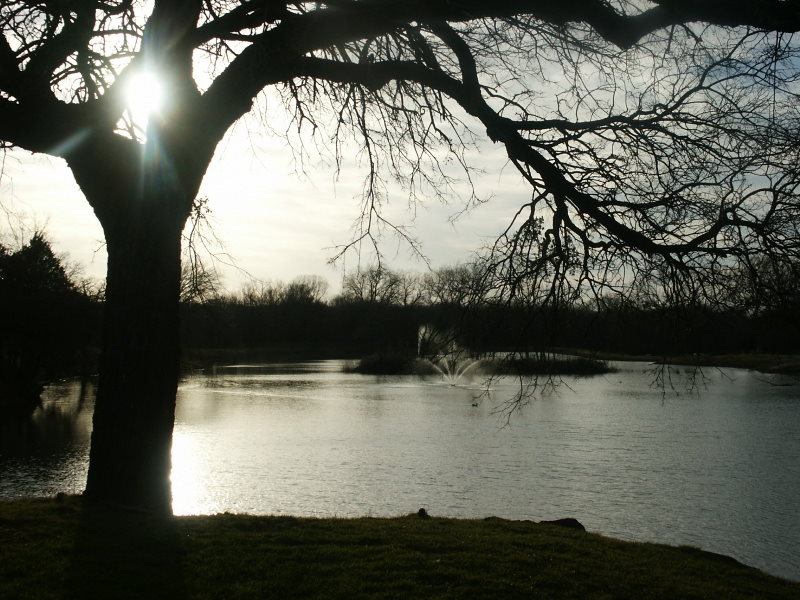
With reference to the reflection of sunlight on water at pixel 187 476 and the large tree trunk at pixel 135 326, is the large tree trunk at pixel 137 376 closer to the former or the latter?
the large tree trunk at pixel 135 326

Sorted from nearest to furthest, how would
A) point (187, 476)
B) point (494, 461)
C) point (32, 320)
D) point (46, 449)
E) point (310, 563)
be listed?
point (310, 563), point (187, 476), point (494, 461), point (46, 449), point (32, 320)

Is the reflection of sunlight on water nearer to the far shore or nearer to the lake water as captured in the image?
the lake water

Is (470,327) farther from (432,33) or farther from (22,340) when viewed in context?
(22,340)

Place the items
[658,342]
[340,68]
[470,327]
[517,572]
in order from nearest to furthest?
[517,572], [340,68], [470,327], [658,342]

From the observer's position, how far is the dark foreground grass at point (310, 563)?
4297mm

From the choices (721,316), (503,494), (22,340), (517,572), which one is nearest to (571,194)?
(721,316)

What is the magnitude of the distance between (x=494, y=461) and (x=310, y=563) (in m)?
→ 11.3

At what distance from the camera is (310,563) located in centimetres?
492

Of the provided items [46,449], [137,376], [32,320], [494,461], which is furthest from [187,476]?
[32,320]

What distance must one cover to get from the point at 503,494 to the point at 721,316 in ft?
22.7

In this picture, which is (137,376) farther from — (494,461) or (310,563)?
(494,461)

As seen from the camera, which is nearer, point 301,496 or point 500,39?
point 500,39

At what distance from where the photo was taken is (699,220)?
6410 millimetres

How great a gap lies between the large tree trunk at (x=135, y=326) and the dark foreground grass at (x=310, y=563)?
1.28ft
